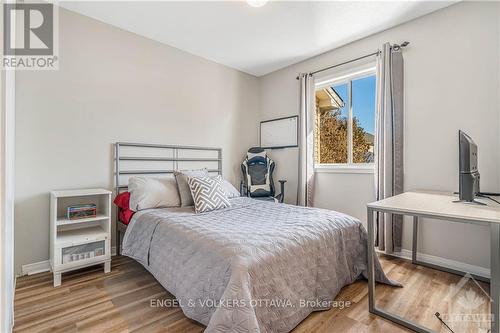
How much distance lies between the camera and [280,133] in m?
3.97

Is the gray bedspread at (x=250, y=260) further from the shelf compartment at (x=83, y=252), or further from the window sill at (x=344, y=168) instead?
the window sill at (x=344, y=168)

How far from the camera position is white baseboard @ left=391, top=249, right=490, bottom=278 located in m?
2.17

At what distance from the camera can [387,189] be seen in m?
2.65

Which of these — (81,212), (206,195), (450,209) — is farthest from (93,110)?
(450,209)

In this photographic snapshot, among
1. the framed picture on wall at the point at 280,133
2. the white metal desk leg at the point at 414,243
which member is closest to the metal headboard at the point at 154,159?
the framed picture on wall at the point at 280,133

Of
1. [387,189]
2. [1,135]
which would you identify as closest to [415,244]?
[387,189]

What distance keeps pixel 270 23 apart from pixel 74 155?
101 inches

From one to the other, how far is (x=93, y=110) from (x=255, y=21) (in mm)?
2048

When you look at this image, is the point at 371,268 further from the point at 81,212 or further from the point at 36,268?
the point at 36,268

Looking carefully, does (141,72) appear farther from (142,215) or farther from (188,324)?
(188,324)

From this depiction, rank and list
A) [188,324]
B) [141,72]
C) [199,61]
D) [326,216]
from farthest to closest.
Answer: [199,61], [141,72], [326,216], [188,324]

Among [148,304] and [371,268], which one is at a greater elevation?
[371,268]

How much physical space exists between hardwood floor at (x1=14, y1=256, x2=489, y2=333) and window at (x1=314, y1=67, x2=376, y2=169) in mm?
1522

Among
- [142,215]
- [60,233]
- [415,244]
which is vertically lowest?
[415,244]
